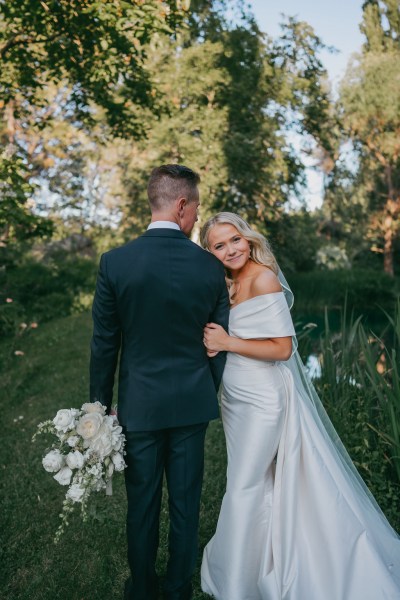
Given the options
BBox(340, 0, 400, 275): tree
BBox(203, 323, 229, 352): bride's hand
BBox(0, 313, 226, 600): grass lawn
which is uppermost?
BBox(340, 0, 400, 275): tree

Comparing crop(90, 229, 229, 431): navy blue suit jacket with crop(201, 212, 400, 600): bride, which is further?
crop(201, 212, 400, 600): bride

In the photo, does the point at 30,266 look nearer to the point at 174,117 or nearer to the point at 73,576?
the point at 174,117

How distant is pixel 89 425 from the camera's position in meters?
2.23

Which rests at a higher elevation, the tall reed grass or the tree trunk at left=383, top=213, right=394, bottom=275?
the tree trunk at left=383, top=213, right=394, bottom=275

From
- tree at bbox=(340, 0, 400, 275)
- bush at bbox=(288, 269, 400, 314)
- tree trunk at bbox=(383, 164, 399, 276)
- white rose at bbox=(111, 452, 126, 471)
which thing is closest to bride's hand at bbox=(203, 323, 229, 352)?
white rose at bbox=(111, 452, 126, 471)

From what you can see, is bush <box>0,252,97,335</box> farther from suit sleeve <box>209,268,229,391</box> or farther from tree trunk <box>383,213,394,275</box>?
tree trunk <box>383,213,394,275</box>

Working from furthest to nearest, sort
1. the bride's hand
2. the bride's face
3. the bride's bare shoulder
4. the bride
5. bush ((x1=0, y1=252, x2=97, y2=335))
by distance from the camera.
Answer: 1. bush ((x1=0, y1=252, x2=97, y2=335))
2. the bride's face
3. the bride's bare shoulder
4. the bride
5. the bride's hand

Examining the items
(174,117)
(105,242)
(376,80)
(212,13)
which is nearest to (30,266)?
(105,242)

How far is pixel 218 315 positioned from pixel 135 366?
0.48 m

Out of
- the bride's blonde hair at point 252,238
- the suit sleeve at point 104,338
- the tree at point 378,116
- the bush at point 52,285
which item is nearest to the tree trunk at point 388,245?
the tree at point 378,116

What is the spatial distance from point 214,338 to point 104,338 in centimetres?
52

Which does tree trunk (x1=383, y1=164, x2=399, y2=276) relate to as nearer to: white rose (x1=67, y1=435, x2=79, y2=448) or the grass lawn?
the grass lawn

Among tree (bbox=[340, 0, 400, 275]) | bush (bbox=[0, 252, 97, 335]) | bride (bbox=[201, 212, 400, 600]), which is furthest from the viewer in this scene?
tree (bbox=[340, 0, 400, 275])

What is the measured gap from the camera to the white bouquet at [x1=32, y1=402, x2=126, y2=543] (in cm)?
223
